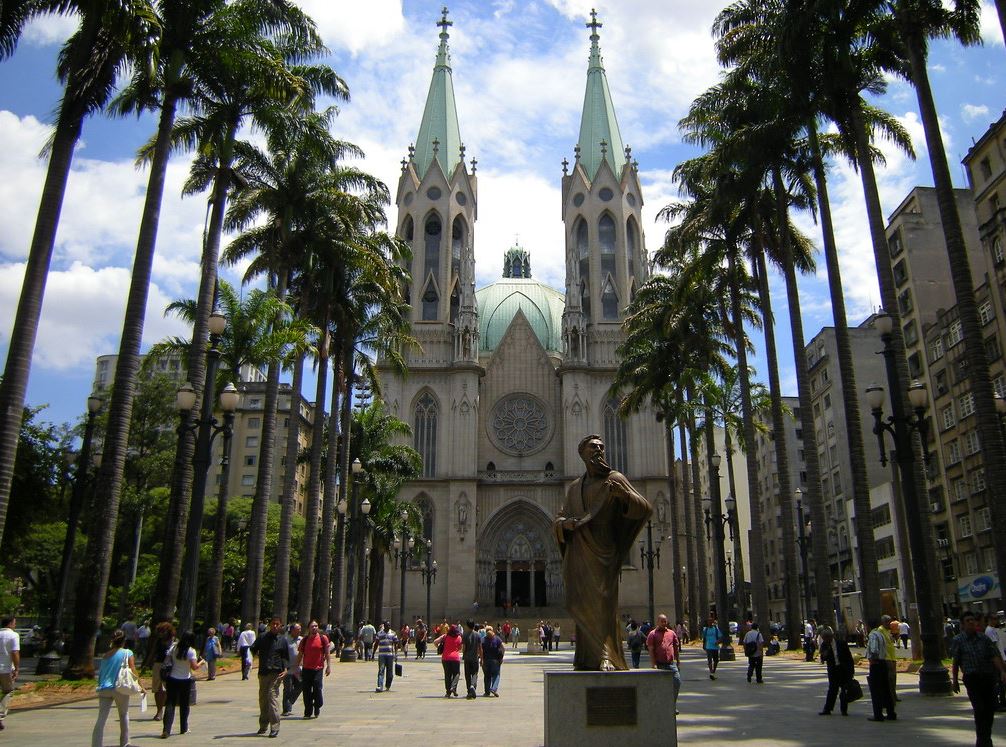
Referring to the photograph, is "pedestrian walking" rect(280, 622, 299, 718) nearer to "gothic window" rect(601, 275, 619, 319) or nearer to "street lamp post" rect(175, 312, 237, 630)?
"street lamp post" rect(175, 312, 237, 630)

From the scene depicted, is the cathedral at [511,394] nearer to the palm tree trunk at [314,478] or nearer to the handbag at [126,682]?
the palm tree trunk at [314,478]

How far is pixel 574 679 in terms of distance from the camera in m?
7.46

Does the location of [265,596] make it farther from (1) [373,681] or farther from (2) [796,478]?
(2) [796,478]

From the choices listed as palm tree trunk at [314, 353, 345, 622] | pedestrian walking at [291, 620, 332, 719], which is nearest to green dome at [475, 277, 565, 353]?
palm tree trunk at [314, 353, 345, 622]

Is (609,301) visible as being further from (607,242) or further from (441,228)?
(441,228)

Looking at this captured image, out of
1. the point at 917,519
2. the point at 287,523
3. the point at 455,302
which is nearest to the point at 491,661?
the point at 917,519

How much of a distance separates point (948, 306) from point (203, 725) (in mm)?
45053

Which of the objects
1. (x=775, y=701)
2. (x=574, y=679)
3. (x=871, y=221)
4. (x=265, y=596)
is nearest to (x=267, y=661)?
(x=574, y=679)

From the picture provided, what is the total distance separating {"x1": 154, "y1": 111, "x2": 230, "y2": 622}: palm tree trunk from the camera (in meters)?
16.6

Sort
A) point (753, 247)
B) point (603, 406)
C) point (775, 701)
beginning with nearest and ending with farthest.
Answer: point (775, 701), point (753, 247), point (603, 406)

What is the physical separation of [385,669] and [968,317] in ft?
44.3

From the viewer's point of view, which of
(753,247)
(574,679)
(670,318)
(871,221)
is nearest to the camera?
(574,679)

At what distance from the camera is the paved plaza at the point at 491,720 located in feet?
32.5

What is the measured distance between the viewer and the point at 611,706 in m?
7.41
